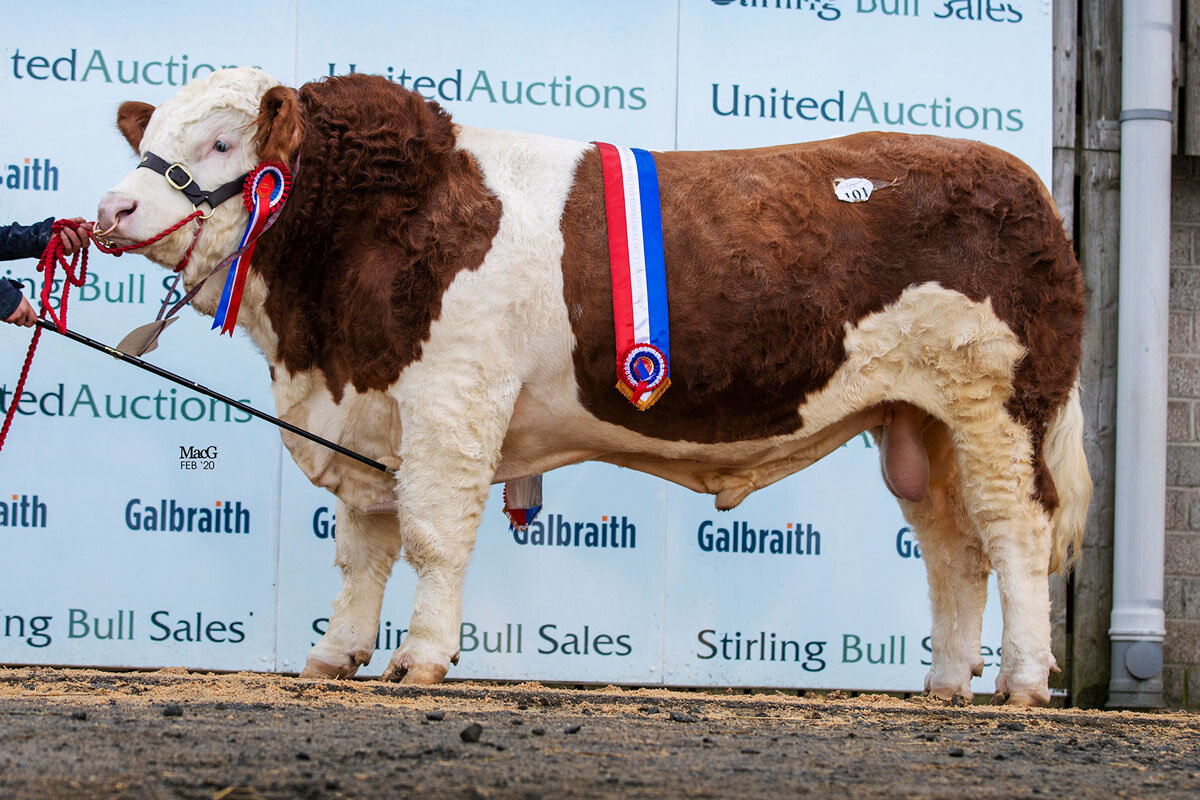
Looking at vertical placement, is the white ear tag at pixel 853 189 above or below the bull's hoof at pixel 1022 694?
above

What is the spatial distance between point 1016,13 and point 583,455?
3.41 m

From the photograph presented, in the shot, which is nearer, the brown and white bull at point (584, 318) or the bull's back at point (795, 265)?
the brown and white bull at point (584, 318)

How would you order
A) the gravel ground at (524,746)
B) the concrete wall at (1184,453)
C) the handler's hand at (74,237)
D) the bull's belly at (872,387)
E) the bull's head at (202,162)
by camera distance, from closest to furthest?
the gravel ground at (524,746), the bull's head at (202,162), the handler's hand at (74,237), the bull's belly at (872,387), the concrete wall at (1184,453)

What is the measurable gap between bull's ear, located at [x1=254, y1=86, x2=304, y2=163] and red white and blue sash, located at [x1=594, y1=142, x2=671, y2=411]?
1.11m

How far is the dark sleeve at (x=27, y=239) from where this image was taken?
4.67 m

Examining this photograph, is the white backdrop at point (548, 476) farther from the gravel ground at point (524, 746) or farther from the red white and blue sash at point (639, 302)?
the red white and blue sash at point (639, 302)

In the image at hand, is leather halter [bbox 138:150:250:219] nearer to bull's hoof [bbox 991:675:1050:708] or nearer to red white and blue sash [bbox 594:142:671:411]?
red white and blue sash [bbox 594:142:671:411]

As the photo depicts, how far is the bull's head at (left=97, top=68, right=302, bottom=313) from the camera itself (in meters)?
4.45

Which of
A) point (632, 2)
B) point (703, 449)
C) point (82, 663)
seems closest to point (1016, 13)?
point (632, 2)

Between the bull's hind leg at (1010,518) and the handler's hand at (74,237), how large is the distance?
10.4ft

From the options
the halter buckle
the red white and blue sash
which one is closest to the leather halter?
the halter buckle

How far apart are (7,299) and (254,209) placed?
0.91 metres

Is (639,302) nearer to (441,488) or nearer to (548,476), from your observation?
(441,488)

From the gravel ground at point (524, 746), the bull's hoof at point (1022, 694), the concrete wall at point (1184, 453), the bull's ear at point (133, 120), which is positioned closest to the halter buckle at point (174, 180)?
the bull's ear at point (133, 120)
